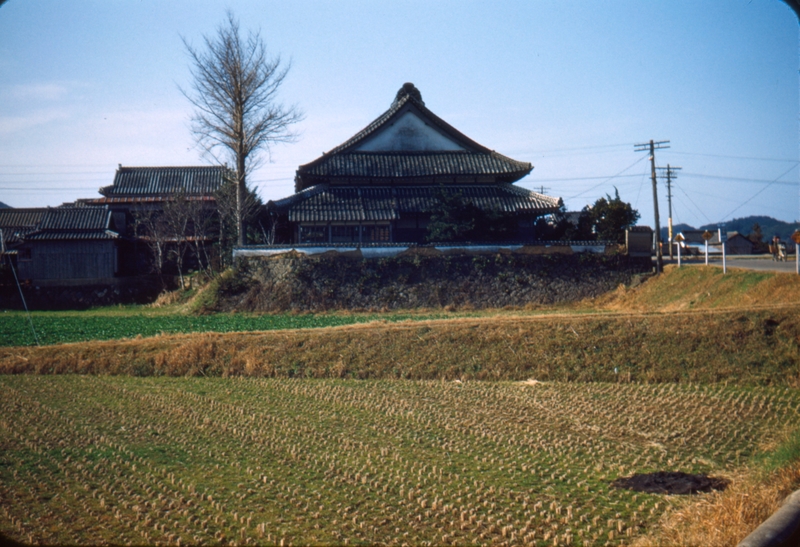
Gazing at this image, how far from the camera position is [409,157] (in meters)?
27.8

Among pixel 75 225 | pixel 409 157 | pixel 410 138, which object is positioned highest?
pixel 410 138

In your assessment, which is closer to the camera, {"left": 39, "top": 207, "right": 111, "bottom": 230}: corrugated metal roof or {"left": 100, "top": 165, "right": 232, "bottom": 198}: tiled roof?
{"left": 39, "top": 207, "right": 111, "bottom": 230}: corrugated metal roof

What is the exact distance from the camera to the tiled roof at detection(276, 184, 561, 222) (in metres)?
25.3

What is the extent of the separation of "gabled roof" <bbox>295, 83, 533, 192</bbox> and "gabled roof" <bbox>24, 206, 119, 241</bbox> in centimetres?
903

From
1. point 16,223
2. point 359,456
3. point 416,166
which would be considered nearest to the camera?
point 359,456

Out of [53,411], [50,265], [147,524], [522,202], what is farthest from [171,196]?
[147,524]

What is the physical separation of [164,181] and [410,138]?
13.8 m

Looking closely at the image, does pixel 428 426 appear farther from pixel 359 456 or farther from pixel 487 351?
pixel 487 351

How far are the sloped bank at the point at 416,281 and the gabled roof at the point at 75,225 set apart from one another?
314 inches

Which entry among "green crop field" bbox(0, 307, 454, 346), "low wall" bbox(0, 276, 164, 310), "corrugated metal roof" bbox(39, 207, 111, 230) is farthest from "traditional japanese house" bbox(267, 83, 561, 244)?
"corrugated metal roof" bbox(39, 207, 111, 230)

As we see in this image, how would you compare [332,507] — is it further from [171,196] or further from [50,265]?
[171,196]

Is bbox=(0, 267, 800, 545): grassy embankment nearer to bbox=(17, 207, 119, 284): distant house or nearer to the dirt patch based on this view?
the dirt patch

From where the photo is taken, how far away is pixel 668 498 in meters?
5.83

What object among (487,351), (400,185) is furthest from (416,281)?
(487,351)
